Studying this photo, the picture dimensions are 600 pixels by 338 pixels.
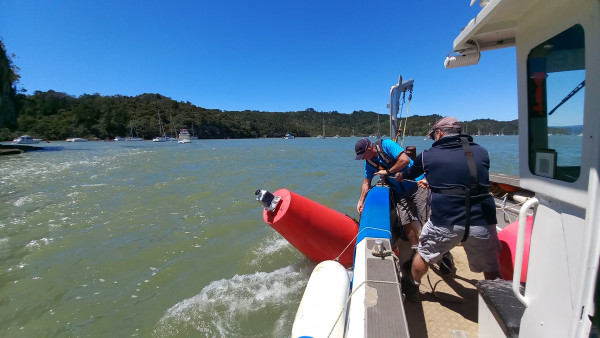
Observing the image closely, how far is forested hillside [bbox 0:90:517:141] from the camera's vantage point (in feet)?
240

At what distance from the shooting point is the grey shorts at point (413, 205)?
10.9 feet

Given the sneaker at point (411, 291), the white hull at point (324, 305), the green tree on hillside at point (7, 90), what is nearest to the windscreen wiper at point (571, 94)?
the white hull at point (324, 305)

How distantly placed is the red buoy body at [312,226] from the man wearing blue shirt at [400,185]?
668 millimetres

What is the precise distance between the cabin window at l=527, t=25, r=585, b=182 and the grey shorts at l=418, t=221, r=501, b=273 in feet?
3.14

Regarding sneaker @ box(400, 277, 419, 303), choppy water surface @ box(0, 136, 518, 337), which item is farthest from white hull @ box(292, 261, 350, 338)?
choppy water surface @ box(0, 136, 518, 337)

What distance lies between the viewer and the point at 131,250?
5.15m

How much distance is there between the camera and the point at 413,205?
3406mm

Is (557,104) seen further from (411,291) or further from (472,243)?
(411,291)

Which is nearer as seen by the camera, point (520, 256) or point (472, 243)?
point (520, 256)

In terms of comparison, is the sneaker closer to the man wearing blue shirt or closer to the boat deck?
the boat deck

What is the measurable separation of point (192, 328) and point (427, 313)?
102 inches

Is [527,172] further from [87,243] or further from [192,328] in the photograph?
[87,243]

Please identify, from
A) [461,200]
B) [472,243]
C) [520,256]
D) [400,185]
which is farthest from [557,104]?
[400,185]

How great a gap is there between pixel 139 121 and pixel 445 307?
109 meters
